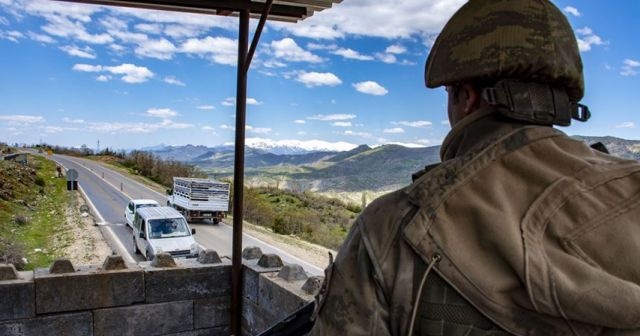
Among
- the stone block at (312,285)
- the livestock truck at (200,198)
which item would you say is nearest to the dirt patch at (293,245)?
the livestock truck at (200,198)

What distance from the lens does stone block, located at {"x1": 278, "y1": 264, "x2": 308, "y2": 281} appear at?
3.44 m

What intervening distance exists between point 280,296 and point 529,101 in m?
2.61

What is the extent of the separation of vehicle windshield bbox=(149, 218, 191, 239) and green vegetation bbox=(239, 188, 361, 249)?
267 inches

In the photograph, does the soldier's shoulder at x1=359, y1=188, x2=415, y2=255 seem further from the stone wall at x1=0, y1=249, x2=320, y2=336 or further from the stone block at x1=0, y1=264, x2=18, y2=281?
the stone block at x1=0, y1=264, x2=18, y2=281

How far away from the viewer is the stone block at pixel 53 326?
3.49 m

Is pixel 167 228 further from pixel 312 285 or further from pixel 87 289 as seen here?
pixel 312 285

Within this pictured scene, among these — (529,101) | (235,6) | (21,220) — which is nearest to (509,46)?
(529,101)

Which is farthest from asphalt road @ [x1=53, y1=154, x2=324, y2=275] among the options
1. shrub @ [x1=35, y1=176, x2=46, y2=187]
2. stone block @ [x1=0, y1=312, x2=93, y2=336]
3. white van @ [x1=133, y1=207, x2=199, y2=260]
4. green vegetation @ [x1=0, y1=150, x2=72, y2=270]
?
stone block @ [x1=0, y1=312, x2=93, y2=336]

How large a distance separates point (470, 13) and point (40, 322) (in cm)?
358

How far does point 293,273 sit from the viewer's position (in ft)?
11.3

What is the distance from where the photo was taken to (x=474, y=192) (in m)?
0.94

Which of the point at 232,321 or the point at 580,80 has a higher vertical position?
the point at 580,80

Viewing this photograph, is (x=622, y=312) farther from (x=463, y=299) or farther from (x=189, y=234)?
(x=189, y=234)

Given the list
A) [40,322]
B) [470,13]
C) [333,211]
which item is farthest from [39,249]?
[470,13]
